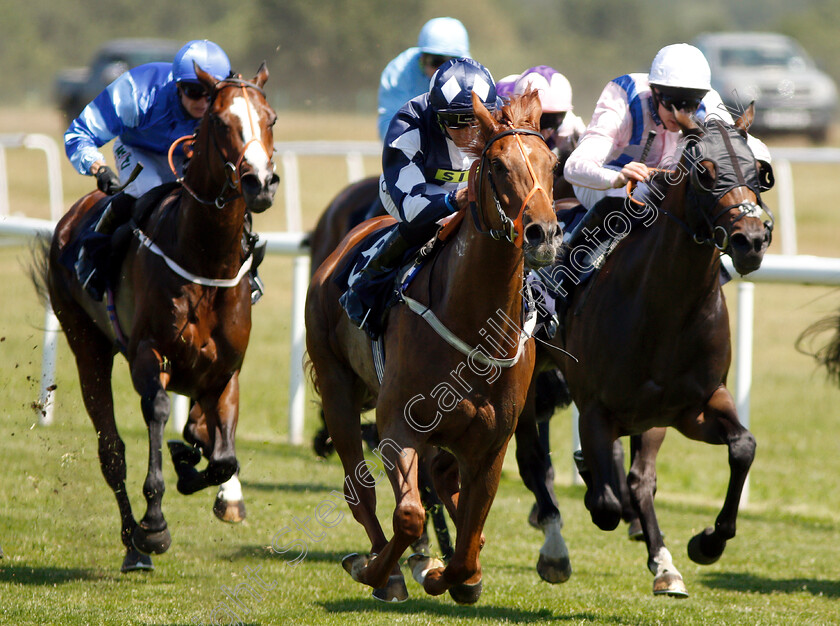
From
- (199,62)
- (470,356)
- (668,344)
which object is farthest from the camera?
(199,62)

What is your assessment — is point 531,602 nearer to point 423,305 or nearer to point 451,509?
point 451,509

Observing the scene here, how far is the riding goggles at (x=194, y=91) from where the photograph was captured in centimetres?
573

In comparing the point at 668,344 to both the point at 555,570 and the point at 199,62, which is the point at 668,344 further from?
the point at 199,62

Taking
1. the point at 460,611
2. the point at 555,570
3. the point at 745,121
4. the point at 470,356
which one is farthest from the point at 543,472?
the point at 745,121

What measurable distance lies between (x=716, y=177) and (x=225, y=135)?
2.08m

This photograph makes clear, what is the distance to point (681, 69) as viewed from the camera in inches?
192

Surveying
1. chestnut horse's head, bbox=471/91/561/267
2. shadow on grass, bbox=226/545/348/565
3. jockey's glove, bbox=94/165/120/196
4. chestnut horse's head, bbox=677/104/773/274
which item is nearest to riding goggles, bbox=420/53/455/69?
jockey's glove, bbox=94/165/120/196

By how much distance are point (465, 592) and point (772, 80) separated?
17459 mm

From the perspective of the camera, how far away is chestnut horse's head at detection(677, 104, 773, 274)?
429 cm

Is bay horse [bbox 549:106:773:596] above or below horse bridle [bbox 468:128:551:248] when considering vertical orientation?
below

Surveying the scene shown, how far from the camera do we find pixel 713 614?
16.6 feet

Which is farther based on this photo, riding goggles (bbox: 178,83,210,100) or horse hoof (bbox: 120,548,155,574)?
riding goggles (bbox: 178,83,210,100)

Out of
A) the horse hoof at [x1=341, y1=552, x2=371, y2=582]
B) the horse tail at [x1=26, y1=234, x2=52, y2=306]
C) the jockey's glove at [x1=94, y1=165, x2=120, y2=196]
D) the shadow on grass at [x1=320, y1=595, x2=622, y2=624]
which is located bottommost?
the shadow on grass at [x1=320, y1=595, x2=622, y2=624]

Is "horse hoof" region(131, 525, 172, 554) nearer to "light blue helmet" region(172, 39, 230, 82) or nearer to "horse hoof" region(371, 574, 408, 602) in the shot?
"horse hoof" region(371, 574, 408, 602)
